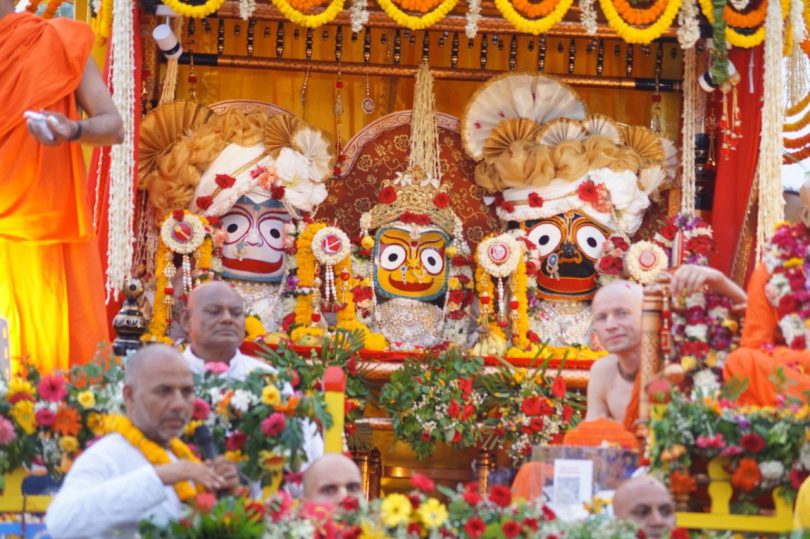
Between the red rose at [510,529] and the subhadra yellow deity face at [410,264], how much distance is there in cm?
494

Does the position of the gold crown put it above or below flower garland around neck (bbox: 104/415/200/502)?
above

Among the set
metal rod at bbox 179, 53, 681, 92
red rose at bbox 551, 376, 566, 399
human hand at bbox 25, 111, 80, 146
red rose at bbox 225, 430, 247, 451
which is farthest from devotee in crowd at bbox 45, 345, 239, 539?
metal rod at bbox 179, 53, 681, 92

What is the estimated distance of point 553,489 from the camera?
6805mm

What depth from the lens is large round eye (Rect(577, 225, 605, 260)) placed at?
35.3 ft

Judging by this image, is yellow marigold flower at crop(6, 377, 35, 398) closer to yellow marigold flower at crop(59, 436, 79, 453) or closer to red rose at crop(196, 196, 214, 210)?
yellow marigold flower at crop(59, 436, 79, 453)

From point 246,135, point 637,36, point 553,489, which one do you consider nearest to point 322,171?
point 246,135

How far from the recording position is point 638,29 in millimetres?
10320

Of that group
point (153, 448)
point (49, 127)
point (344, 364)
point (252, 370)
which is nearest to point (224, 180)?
point (344, 364)

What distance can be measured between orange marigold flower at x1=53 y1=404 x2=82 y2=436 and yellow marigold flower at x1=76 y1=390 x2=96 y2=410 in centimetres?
5

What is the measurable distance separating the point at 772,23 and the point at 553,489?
4.37m

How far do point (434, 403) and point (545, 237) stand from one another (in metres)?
1.51

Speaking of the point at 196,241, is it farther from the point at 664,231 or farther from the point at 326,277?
the point at 664,231

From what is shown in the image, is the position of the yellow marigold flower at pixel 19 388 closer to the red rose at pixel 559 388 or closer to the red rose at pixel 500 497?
the red rose at pixel 500 497

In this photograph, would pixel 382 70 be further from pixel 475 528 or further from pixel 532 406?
pixel 475 528
